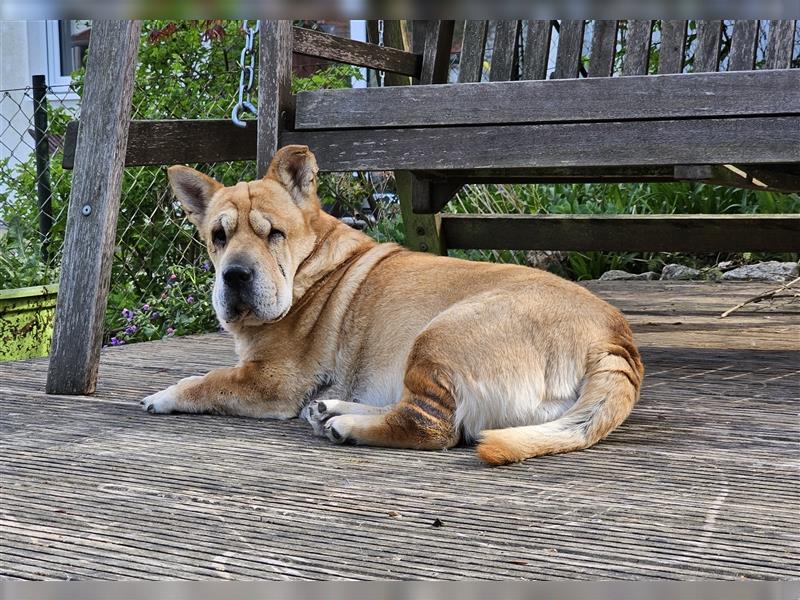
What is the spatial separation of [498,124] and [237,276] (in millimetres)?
1129

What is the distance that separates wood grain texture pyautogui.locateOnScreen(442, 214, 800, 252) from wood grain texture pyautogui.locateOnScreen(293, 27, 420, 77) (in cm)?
89

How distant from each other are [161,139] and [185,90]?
3.08 metres

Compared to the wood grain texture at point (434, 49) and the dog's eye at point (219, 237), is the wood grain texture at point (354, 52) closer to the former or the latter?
the wood grain texture at point (434, 49)

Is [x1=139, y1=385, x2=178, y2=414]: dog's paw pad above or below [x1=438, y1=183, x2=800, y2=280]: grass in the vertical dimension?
below

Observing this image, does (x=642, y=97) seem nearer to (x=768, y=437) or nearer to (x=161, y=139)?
(x=768, y=437)

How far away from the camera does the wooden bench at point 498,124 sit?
307 centimetres

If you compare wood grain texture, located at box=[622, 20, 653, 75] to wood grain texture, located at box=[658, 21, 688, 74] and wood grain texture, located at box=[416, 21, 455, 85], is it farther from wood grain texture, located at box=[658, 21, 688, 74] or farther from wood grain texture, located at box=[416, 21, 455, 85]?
wood grain texture, located at box=[416, 21, 455, 85]

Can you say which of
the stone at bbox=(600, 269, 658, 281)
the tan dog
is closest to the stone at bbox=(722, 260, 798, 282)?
the stone at bbox=(600, 269, 658, 281)

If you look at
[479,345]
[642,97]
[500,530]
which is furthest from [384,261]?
[500,530]

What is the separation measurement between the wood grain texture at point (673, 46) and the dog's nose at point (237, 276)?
2077 mm

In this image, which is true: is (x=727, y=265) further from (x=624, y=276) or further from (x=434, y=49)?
(x=434, y=49)

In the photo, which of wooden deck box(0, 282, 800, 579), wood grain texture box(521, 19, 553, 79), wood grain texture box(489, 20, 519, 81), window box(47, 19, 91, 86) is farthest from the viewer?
window box(47, 19, 91, 86)

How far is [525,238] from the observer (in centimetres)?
498

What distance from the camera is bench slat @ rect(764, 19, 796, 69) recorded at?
3.73 metres
